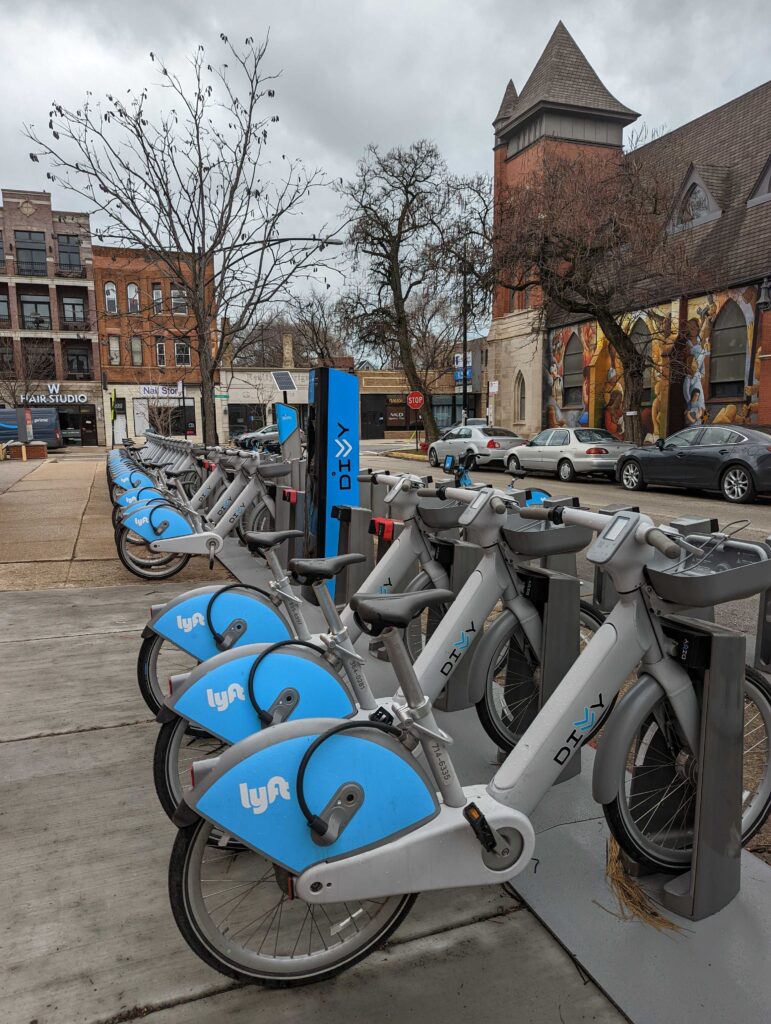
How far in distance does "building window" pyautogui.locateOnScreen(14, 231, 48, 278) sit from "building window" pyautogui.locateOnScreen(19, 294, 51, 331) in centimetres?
168

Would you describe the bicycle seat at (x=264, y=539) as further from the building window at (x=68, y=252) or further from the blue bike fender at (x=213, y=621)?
the building window at (x=68, y=252)

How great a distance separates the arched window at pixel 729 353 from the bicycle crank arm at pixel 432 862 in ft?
76.3

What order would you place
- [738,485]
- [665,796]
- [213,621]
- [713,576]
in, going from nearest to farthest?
1. [713,576]
2. [665,796]
3. [213,621]
4. [738,485]

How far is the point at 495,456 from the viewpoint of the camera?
2348 cm

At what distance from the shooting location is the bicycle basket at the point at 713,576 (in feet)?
6.92

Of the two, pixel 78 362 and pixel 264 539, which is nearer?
pixel 264 539

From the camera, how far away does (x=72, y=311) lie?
Result: 51062mm

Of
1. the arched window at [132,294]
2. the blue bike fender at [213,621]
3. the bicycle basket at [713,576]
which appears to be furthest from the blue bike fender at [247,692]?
the arched window at [132,294]

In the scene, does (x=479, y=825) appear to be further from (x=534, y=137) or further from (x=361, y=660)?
(x=534, y=137)

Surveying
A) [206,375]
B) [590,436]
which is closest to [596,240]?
[590,436]

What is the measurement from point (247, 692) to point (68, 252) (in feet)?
186

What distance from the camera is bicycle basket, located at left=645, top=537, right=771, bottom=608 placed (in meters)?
2.11

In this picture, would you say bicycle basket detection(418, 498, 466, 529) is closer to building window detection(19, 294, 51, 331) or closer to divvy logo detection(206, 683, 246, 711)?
divvy logo detection(206, 683, 246, 711)

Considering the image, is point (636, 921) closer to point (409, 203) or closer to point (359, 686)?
point (359, 686)
